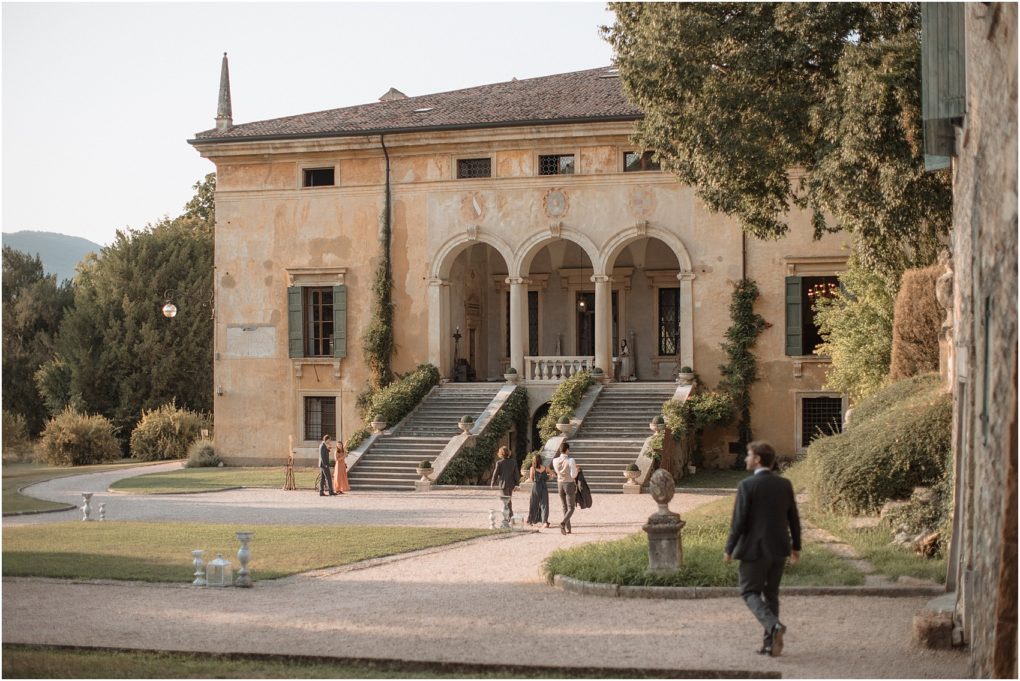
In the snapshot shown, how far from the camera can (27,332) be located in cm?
5866

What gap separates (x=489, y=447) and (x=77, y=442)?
17.4 meters

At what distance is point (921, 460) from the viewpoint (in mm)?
17797

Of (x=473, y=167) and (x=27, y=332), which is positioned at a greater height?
Answer: (x=473, y=167)

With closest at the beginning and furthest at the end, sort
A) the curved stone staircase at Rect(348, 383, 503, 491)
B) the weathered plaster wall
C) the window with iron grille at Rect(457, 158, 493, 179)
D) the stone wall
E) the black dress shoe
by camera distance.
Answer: the stone wall, the black dress shoe, the curved stone staircase at Rect(348, 383, 503, 491), the weathered plaster wall, the window with iron grille at Rect(457, 158, 493, 179)

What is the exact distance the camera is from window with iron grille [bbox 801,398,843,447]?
1281 inches

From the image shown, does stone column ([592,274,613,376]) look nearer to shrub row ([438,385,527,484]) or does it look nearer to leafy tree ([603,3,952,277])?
shrub row ([438,385,527,484])

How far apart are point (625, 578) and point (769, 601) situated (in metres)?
3.64

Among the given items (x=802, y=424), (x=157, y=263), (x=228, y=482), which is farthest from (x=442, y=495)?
(x=157, y=263)

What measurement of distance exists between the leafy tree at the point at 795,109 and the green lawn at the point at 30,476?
14.3 m

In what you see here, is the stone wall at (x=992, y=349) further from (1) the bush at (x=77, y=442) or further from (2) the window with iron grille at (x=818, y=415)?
(1) the bush at (x=77, y=442)

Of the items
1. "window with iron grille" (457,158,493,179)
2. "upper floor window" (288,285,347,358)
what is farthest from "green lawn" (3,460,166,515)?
"window with iron grille" (457,158,493,179)

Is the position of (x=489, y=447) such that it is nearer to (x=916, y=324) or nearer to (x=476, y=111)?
(x=476, y=111)

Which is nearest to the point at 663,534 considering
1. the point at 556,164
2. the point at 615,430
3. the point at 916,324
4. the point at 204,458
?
the point at 916,324

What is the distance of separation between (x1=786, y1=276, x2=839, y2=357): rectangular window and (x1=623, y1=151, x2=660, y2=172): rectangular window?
456 centimetres
